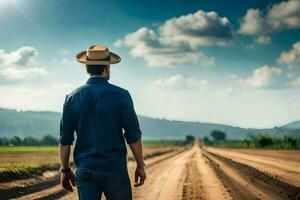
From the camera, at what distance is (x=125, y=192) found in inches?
200

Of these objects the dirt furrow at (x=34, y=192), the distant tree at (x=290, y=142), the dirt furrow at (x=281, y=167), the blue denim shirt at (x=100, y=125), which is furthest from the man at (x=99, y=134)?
the distant tree at (x=290, y=142)

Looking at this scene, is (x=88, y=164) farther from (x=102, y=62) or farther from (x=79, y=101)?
(x=102, y=62)

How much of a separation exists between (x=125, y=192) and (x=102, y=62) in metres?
1.17

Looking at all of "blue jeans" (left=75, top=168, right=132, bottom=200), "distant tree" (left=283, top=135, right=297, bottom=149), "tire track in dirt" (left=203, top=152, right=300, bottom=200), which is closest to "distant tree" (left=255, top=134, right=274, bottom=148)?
"distant tree" (left=283, top=135, right=297, bottom=149)

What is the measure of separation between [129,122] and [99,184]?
1.95 ft

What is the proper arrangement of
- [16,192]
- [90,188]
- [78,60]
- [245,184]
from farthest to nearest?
1. [245,184]
2. [16,192]
3. [78,60]
4. [90,188]

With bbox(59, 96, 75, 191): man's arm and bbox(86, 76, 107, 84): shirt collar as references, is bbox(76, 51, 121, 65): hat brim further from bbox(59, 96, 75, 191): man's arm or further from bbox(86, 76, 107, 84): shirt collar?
bbox(59, 96, 75, 191): man's arm

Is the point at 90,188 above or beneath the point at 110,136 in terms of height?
beneath

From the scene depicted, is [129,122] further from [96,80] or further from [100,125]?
[96,80]

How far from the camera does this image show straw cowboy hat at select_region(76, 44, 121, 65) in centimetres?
523

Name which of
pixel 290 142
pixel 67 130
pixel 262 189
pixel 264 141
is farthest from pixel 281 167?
pixel 264 141

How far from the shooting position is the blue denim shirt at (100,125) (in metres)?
5.02

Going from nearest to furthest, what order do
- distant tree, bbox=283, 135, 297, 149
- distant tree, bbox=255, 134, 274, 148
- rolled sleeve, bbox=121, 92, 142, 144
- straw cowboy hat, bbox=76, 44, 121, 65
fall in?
rolled sleeve, bbox=121, 92, 142, 144
straw cowboy hat, bbox=76, 44, 121, 65
distant tree, bbox=283, 135, 297, 149
distant tree, bbox=255, 134, 274, 148

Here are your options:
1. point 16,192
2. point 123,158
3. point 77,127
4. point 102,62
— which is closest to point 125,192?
point 123,158
